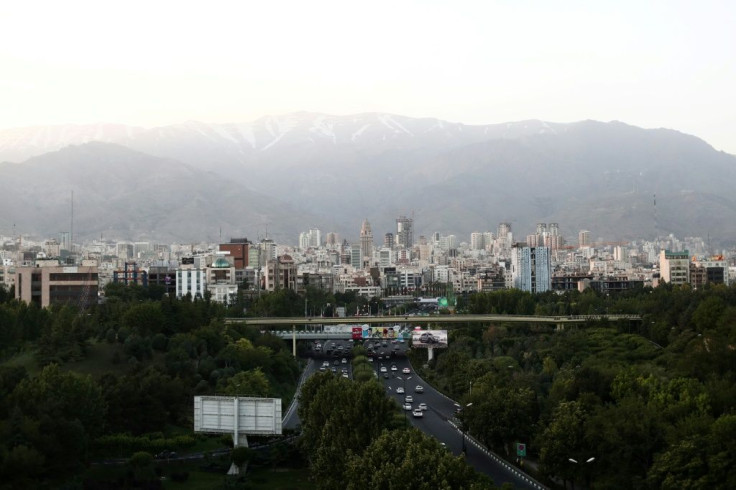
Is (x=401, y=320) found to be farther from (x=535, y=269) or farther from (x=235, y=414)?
(x=535, y=269)

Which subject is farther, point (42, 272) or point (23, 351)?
point (42, 272)

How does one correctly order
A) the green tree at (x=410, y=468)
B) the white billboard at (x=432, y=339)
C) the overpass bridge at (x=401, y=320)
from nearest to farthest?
the green tree at (x=410, y=468) < the white billboard at (x=432, y=339) < the overpass bridge at (x=401, y=320)

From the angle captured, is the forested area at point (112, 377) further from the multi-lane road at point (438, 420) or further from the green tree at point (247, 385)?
the multi-lane road at point (438, 420)

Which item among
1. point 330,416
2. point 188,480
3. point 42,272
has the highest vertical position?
point 42,272

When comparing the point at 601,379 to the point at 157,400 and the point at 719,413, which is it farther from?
the point at 157,400

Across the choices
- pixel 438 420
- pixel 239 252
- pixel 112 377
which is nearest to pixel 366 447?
pixel 112 377

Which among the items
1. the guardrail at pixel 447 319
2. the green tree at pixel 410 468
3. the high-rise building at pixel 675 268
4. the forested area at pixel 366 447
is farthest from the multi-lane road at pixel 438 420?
the high-rise building at pixel 675 268

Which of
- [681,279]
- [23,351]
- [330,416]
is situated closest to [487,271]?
[681,279]
